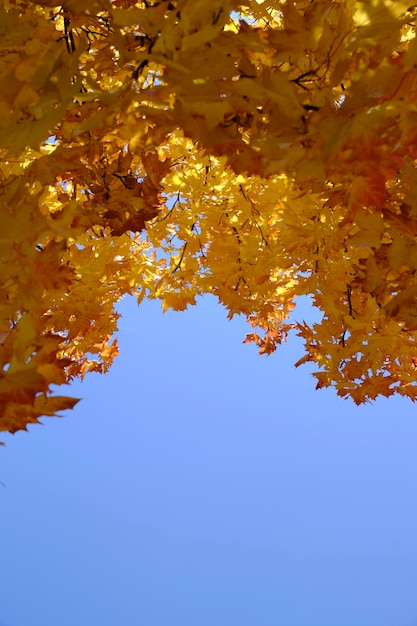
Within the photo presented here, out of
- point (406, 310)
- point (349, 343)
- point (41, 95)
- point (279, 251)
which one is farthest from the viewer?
point (279, 251)

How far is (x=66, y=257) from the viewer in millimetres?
2725

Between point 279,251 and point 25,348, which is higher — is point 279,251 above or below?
above

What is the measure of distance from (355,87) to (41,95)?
1.78ft

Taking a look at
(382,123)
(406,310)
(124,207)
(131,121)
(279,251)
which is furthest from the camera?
(279,251)

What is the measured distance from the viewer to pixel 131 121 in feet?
4.97

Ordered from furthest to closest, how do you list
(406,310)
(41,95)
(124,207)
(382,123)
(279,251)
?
(279,251) < (124,207) < (406,310) < (41,95) < (382,123)

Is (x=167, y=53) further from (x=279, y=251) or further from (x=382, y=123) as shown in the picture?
(x=279, y=251)

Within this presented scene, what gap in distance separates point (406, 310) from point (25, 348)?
35.5 inches

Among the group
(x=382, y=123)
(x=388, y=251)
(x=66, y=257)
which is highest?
(x=66, y=257)

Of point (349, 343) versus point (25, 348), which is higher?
point (349, 343)

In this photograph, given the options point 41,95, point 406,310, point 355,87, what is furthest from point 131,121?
point 406,310

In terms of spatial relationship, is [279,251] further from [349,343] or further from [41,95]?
[41,95]

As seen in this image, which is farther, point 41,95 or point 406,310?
point 406,310

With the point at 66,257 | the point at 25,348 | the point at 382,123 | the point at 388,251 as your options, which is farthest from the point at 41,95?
the point at 66,257
